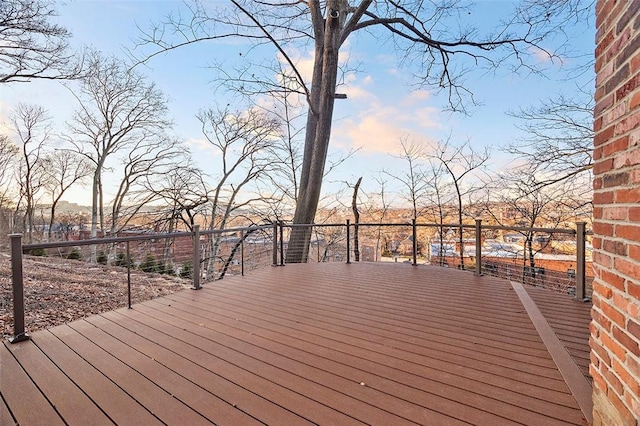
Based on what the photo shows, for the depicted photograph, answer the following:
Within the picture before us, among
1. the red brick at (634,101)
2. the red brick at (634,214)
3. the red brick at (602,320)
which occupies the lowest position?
the red brick at (602,320)

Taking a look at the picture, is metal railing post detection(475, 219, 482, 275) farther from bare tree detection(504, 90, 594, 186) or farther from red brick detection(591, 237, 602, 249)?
bare tree detection(504, 90, 594, 186)

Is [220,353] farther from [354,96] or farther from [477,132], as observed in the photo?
[477,132]

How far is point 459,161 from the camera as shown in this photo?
10547mm

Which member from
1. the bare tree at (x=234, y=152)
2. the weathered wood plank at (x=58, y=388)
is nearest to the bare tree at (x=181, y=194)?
the bare tree at (x=234, y=152)

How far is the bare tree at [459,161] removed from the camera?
10211 millimetres

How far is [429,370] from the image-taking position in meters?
1.99

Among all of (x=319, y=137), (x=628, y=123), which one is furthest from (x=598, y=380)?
(x=319, y=137)

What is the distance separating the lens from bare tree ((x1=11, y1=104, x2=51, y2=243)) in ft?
41.6

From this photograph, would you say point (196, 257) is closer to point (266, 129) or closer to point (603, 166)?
point (603, 166)

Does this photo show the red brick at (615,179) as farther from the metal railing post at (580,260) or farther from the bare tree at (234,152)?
the bare tree at (234,152)

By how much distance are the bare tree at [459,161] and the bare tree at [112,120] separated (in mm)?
11349

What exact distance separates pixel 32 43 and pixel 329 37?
5806mm

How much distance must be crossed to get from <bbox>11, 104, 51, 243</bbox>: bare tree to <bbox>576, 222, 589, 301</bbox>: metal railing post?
17.6m

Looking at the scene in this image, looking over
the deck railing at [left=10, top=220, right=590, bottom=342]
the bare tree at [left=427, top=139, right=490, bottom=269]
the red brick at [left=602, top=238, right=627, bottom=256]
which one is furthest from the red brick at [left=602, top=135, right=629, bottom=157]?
the bare tree at [left=427, top=139, right=490, bottom=269]
